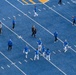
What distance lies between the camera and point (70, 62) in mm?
49156

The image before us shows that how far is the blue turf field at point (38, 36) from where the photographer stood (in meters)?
47.9

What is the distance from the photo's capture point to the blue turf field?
47.9m

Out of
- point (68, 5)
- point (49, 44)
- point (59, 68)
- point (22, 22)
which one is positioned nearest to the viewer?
point (59, 68)

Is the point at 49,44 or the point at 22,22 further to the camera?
the point at 22,22

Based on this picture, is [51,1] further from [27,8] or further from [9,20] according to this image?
[9,20]

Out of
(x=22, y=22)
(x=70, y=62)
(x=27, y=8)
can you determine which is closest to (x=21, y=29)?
(x=22, y=22)

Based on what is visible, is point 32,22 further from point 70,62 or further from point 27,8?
point 70,62

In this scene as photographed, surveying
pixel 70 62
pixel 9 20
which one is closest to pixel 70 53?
pixel 70 62

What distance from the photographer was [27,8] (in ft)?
191

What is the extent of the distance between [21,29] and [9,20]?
97.6 inches

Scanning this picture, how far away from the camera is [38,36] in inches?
2093

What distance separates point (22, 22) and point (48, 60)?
27.5ft

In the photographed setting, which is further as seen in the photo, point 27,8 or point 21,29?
point 27,8

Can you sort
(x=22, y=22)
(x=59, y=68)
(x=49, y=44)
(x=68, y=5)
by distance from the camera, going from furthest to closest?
(x=68, y=5), (x=22, y=22), (x=49, y=44), (x=59, y=68)
